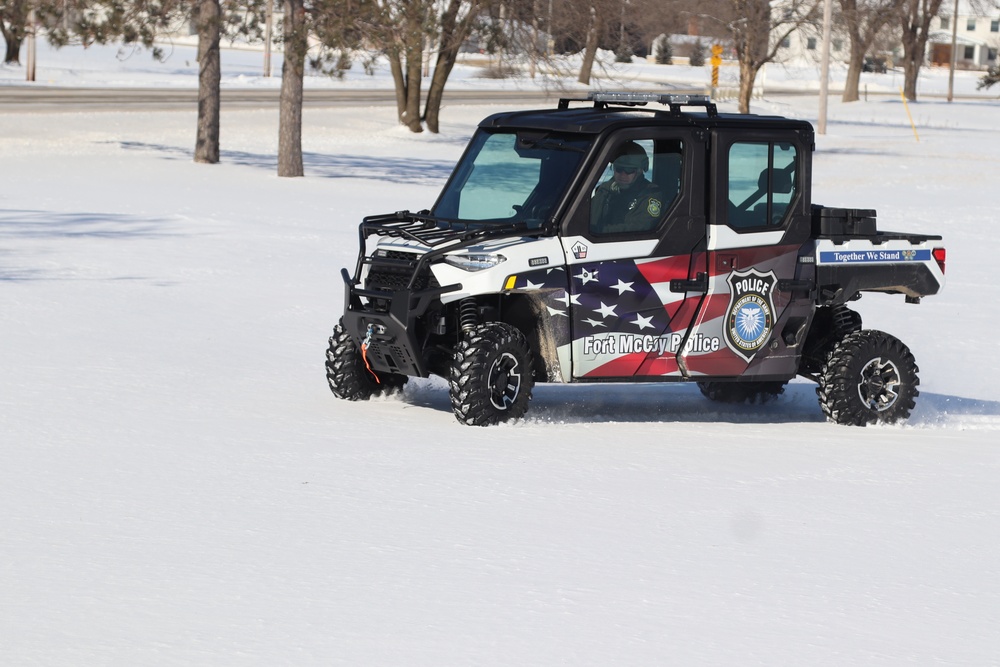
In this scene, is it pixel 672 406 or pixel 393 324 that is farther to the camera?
pixel 672 406

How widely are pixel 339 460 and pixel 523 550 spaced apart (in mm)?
1821

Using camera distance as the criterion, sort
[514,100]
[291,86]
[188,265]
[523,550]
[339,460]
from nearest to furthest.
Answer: [523,550], [339,460], [188,265], [291,86], [514,100]

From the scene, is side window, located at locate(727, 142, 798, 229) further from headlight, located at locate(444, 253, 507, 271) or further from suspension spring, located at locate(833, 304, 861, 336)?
headlight, located at locate(444, 253, 507, 271)

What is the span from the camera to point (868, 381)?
32.3ft

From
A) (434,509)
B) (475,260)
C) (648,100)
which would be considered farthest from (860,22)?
(434,509)

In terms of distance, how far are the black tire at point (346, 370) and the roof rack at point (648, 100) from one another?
2046mm

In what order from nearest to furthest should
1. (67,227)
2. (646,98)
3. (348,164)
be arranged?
(646,98), (67,227), (348,164)

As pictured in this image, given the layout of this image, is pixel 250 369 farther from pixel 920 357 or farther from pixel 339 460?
pixel 920 357

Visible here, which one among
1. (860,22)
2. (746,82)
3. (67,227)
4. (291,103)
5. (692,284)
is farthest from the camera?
(860,22)

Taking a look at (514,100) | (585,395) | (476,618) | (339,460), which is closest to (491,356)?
(339,460)

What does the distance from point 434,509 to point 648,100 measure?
3.72m

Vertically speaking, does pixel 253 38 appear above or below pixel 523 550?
above

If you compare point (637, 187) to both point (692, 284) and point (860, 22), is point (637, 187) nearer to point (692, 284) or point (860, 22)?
point (692, 284)

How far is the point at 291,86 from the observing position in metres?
28.5
